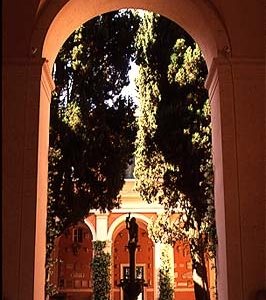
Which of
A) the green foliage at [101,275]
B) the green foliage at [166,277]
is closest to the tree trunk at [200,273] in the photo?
the green foliage at [101,275]

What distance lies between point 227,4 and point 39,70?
220 centimetres

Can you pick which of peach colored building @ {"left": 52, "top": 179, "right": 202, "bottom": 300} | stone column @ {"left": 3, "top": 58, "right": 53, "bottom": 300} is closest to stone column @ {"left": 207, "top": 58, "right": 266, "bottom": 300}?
stone column @ {"left": 3, "top": 58, "right": 53, "bottom": 300}

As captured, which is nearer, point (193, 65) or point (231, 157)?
point (231, 157)

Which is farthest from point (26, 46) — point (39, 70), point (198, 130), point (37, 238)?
point (198, 130)

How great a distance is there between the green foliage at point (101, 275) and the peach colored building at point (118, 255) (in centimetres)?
132

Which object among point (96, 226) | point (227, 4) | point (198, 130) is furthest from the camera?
point (96, 226)

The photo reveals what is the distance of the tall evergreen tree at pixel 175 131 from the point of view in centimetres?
1132

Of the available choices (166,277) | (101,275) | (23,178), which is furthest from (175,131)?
(166,277)

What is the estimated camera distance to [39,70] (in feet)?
18.0

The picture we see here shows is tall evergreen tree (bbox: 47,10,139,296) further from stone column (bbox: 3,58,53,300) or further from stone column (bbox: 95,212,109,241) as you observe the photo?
stone column (bbox: 95,212,109,241)

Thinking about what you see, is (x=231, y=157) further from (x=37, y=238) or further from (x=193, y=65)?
(x=193, y=65)

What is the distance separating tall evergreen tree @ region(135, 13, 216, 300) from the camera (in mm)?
11320

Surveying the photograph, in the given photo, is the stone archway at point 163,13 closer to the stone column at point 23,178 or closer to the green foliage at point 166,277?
the stone column at point 23,178

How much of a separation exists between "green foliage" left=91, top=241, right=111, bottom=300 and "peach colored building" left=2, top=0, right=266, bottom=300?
41.4ft
